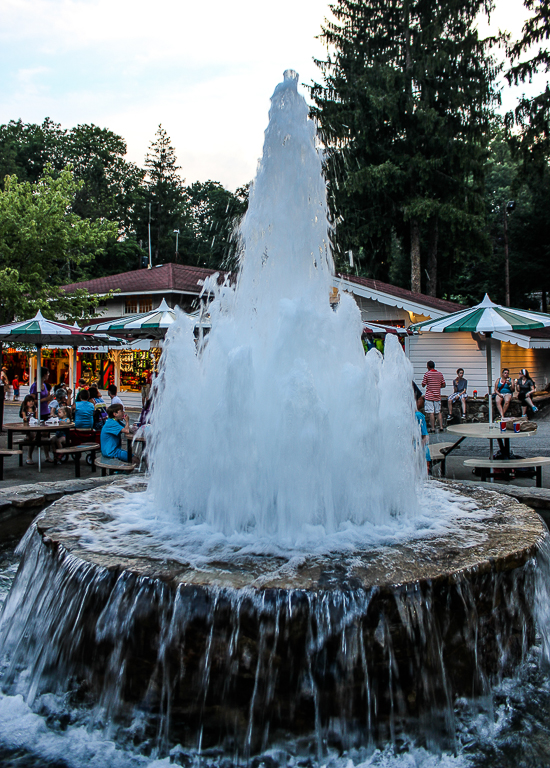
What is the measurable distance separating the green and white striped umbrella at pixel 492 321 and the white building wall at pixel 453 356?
35.9ft

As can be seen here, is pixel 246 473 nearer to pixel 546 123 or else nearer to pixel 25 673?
pixel 25 673

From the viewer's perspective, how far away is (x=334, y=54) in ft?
101

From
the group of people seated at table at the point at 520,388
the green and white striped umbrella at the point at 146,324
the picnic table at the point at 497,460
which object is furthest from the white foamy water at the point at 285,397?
the group of people seated at table at the point at 520,388

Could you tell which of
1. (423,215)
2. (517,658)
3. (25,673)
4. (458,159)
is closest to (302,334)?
(517,658)

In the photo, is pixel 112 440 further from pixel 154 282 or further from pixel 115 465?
pixel 154 282

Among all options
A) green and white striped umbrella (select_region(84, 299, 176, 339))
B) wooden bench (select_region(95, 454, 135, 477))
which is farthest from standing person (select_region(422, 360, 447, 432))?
wooden bench (select_region(95, 454, 135, 477))

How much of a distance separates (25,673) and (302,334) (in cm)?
319

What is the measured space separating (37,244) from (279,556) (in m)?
19.7

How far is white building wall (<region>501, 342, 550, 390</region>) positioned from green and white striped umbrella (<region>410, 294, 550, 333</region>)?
12752 millimetres

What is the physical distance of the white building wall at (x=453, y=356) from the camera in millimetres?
21281

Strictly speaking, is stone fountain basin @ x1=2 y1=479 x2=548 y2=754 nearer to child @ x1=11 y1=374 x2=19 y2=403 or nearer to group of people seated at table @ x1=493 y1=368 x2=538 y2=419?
group of people seated at table @ x1=493 y1=368 x2=538 y2=419

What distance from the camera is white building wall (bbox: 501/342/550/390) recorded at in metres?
23.0

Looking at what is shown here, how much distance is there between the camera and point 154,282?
86.0ft

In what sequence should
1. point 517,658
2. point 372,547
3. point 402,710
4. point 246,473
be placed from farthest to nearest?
point 246,473, point 372,547, point 517,658, point 402,710
